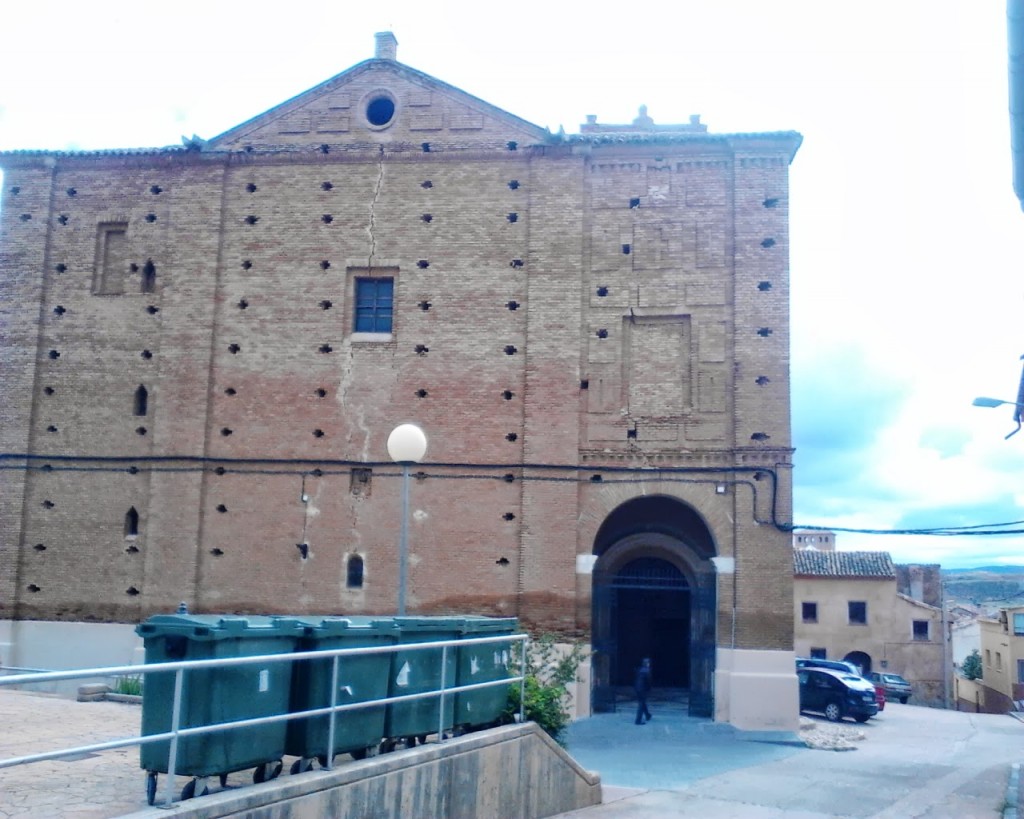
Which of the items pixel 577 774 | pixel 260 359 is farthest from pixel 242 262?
pixel 577 774

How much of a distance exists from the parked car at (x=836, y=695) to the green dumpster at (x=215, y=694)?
18673 millimetres

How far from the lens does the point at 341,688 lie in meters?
8.19

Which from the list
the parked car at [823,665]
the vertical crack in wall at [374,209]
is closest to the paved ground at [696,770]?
the parked car at [823,665]

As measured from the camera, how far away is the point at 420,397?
68.9 feet

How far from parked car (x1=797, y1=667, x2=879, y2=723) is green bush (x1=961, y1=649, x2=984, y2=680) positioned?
3240 cm

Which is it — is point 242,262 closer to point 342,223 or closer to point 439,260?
point 342,223

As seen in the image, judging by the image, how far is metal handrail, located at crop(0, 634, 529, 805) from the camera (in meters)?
5.48

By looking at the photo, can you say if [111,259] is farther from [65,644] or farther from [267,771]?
[267,771]

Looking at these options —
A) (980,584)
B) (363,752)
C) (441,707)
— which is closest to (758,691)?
(441,707)

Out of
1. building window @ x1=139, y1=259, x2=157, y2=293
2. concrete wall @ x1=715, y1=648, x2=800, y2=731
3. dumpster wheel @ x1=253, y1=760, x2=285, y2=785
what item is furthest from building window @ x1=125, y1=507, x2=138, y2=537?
dumpster wheel @ x1=253, y1=760, x2=285, y2=785

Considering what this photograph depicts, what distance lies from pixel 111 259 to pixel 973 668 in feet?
160

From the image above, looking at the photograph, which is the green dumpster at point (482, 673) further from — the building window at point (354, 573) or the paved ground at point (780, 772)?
the building window at point (354, 573)

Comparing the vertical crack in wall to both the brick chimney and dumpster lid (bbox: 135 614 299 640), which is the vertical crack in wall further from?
dumpster lid (bbox: 135 614 299 640)

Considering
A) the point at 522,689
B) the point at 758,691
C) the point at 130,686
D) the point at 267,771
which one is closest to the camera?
the point at 267,771
